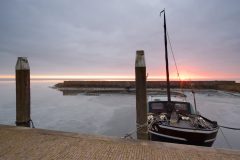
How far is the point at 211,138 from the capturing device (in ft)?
20.7

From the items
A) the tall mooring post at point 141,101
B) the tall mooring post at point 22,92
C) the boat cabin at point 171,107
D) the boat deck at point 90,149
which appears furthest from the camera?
the boat cabin at point 171,107

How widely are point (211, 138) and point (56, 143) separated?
5.39 meters

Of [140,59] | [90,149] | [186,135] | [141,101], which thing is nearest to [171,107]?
[186,135]

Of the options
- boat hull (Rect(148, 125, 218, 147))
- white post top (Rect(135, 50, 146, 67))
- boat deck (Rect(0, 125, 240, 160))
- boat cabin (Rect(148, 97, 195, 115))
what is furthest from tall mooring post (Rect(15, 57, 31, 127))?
boat cabin (Rect(148, 97, 195, 115))

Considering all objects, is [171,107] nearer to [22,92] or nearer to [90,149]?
[90,149]

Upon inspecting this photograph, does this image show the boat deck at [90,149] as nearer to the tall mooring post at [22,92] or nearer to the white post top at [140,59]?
the tall mooring post at [22,92]

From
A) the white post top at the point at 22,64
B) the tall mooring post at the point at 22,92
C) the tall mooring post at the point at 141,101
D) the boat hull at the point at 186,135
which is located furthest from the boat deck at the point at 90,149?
the boat hull at the point at 186,135

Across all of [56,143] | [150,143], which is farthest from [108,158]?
[56,143]

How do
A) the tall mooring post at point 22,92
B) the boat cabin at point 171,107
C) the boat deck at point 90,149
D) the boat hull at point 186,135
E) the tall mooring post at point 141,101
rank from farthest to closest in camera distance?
the boat cabin at point 171,107 → the boat hull at point 186,135 → the tall mooring post at point 22,92 → the tall mooring post at point 141,101 → the boat deck at point 90,149

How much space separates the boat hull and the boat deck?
2714mm

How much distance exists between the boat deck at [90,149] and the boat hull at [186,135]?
271cm

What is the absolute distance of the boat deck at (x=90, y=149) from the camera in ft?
10.3

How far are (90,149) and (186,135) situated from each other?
4.04 metres

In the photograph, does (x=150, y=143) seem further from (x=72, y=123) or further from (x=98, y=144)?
(x=72, y=123)
